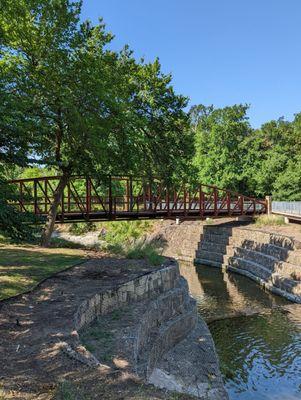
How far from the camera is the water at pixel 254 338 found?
12.9 meters

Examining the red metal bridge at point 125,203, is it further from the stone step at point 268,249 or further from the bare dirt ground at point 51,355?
the bare dirt ground at point 51,355

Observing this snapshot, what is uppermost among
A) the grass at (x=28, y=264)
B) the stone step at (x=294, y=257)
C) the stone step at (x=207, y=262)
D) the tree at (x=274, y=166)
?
the tree at (x=274, y=166)

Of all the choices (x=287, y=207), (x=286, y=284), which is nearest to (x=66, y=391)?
(x=286, y=284)

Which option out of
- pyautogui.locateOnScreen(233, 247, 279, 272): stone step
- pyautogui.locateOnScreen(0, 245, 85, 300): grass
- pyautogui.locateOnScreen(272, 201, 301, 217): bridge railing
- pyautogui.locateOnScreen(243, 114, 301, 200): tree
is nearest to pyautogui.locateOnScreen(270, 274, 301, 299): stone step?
pyautogui.locateOnScreen(233, 247, 279, 272): stone step

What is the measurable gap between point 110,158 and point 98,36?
8773 mm

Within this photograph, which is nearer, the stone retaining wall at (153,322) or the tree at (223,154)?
the stone retaining wall at (153,322)

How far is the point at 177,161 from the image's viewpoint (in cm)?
2606

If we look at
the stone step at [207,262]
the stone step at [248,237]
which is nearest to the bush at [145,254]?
the stone step at [248,237]

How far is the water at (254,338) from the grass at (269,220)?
1061cm

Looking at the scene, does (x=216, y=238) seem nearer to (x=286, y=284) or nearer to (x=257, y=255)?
(x=257, y=255)

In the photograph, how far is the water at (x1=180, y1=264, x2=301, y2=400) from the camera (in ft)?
42.3

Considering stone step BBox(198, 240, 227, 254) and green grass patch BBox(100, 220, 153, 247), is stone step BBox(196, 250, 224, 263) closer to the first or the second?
stone step BBox(198, 240, 227, 254)

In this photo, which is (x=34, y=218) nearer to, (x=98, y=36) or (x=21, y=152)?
(x=21, y=152)

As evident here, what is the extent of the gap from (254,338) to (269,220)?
73.5 feet
